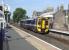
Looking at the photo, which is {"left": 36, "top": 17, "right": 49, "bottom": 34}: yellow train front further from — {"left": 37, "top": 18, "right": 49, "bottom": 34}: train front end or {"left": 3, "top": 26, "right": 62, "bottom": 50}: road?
{"left": 3, "top": 26, "right": 62, "bottom": 50}: road

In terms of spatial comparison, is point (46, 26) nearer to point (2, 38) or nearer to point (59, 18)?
point (59, 18)

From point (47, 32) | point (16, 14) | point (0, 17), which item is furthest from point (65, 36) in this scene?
point (16, 14)

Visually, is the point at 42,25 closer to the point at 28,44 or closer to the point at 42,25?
the point at 42,25

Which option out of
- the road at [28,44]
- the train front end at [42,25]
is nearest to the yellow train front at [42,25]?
the train front end at [42,25]

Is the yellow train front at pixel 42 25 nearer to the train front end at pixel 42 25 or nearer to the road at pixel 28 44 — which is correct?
the train front end at pixel 42 25

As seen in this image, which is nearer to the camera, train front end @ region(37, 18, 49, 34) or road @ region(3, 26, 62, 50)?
road @ region(3, 26, 62, 50)

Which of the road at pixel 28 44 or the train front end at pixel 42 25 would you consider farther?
the train front end at pixel 42 25

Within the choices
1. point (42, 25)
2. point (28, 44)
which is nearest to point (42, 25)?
point (42, 25)

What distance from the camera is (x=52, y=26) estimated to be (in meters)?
66.4

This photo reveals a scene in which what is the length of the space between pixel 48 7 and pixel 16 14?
2127 centimetres

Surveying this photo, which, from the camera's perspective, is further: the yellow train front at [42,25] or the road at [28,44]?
the yellow train front at [42,25]

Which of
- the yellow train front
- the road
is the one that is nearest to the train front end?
the yellow train front

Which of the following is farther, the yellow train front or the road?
the yellow train front

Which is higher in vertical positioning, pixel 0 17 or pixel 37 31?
pixel 0 17
